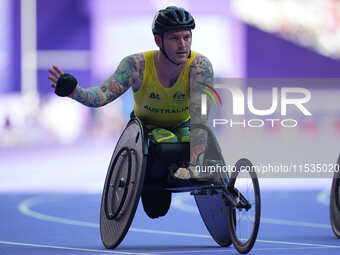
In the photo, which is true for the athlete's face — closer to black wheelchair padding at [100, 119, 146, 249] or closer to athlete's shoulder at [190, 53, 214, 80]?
athlete's shoulder at [190, 53, 214, 80]

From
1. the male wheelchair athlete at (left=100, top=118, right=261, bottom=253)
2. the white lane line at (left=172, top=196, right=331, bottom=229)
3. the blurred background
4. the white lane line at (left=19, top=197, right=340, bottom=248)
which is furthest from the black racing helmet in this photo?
the blurred background

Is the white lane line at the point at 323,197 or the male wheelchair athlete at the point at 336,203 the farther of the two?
the white lane line at the point at 323,197

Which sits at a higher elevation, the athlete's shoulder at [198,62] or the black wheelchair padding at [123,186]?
the athlete's shoulder at [198,62]

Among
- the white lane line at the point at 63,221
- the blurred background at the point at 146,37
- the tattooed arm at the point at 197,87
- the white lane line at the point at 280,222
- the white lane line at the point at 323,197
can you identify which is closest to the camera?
the tattooed arm at the point at 197,87

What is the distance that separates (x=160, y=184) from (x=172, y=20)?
50.7 inches

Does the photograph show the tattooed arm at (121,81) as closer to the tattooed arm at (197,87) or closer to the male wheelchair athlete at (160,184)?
the male wheelchair athlete at (160,184)

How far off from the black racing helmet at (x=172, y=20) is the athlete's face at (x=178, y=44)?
0.05m

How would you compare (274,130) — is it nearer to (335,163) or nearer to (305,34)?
(335,163)

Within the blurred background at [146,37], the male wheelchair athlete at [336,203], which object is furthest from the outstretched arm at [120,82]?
the blurred background at [146,37]

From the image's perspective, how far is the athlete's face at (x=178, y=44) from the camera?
6.47 metres

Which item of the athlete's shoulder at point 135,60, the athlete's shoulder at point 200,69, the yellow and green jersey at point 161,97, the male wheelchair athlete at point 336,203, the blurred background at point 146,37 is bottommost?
the male wheelchair athlete at point 336,203

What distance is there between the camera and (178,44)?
21.2 feet

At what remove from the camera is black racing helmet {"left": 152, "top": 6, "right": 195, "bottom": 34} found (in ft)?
21.1

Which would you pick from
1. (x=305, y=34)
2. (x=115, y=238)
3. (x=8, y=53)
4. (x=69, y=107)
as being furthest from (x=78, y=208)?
(x=305, y=34)
